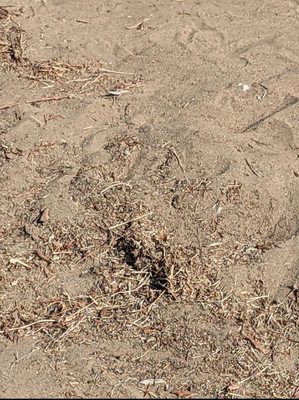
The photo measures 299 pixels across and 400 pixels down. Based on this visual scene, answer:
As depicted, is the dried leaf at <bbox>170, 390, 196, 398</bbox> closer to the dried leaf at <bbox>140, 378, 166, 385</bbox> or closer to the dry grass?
the dried leaf at <bbox>140, 378, 166, 385</bbox>

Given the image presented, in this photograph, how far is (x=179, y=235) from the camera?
4.18 metres

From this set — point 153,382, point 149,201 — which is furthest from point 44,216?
point 153,382

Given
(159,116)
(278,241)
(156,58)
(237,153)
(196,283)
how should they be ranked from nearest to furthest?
(196,283) → (278,241) → (237,153) → (159,116) → (156,58)

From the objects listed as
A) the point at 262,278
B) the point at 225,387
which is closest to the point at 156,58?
the point at 262,278

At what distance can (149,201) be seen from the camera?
14.2ft

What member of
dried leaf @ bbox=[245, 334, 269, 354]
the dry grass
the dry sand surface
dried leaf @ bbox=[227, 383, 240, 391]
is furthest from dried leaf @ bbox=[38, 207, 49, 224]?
dried leaf @ bbox=[227, 383, 240, 391]

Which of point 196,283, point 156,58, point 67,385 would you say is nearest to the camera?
point 67,385

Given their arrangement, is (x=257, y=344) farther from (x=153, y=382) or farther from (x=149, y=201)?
(x=149, y=201)

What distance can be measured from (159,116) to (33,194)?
90cm

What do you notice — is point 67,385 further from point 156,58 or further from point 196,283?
point 156,58

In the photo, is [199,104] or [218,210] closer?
[218,210]

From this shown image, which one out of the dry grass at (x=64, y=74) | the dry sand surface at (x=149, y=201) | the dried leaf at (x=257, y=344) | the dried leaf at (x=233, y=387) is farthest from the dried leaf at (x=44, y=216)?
the dried leaf at (x=233, y=387)

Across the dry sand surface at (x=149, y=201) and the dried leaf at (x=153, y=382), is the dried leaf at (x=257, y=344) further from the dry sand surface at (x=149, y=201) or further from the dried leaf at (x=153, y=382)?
the dried leaf at (x=153, y=382)

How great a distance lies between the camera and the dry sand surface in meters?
3.71
